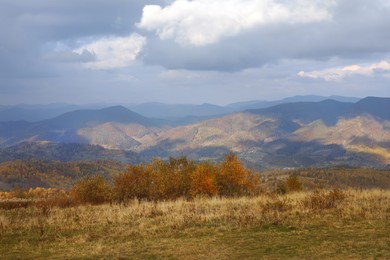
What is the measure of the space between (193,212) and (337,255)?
9.83 m

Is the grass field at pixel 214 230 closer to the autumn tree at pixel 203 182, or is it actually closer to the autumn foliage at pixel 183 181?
the autumn foliage at pixel 183 181

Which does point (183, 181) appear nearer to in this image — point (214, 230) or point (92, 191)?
point (92, 191)

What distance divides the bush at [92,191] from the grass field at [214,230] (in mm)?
11673

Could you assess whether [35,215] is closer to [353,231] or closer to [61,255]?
[61,255]

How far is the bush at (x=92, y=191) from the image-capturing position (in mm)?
35406

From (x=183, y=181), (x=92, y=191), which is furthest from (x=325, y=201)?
(x=183, y=181)

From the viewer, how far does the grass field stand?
13.1 metres

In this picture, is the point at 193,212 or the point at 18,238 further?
the point at 193,212

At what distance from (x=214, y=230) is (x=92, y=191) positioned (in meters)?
22.3

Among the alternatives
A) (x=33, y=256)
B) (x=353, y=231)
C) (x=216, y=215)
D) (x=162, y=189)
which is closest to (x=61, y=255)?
(x=33, y=256)

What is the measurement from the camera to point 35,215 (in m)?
22.8

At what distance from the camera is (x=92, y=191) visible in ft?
119

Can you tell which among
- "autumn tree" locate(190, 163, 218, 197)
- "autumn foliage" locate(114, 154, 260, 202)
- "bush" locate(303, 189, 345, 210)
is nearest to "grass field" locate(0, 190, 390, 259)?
"bush" locate(303, 189, 345, 210)

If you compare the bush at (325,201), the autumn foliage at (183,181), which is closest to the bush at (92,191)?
the autumn foliage at (183,181)
